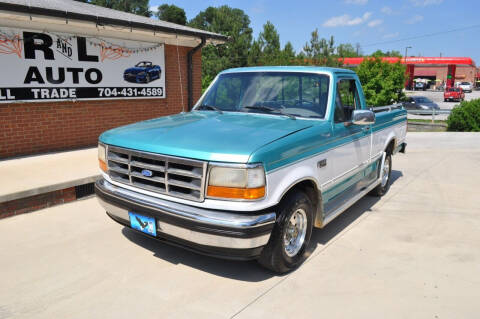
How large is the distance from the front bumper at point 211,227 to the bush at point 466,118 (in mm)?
14608

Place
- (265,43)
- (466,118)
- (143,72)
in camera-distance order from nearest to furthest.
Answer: (143,72) → (466,118) → (265,43)

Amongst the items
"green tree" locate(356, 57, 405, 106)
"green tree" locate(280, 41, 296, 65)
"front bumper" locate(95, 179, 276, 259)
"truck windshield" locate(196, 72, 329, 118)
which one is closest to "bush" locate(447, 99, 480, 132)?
"green tree" locate(356, 57, 405, 106)

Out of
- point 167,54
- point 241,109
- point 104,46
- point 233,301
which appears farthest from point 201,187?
point 167,54

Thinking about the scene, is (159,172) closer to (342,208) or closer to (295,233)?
(295,233)

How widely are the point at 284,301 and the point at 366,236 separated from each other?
6.24 ft

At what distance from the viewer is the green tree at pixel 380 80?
789 inches

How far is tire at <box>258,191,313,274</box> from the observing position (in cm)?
342

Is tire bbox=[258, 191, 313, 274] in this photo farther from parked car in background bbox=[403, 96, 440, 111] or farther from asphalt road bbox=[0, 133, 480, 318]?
parked car in background bbox=[403, 96, 440, 111]

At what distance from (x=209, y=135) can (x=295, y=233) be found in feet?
4.41

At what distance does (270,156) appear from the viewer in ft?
10.3

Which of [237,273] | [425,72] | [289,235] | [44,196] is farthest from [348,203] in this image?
[425,72]

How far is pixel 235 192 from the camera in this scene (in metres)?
3.07

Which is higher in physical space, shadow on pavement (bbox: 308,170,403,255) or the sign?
the sign

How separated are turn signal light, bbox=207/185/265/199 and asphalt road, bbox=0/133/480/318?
0.95 metres
